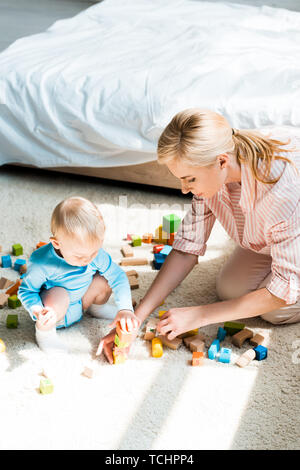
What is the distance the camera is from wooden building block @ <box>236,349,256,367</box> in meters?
1.53

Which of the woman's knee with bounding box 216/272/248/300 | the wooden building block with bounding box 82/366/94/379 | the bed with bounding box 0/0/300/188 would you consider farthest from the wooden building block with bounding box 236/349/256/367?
the bed with bounding box 0/0/300/188

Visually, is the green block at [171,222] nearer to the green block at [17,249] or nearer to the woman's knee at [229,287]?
the woman's knee at [229,287]

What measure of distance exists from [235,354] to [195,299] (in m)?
0.28

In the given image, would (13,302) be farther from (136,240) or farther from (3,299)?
(136,240)

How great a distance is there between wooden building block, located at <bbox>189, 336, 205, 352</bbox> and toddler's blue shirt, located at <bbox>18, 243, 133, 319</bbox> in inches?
8.3

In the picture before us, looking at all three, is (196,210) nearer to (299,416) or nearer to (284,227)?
(284,227)

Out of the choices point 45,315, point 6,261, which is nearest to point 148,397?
point 45,315

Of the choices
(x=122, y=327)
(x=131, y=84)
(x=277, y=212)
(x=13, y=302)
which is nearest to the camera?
(x=277, y=212)

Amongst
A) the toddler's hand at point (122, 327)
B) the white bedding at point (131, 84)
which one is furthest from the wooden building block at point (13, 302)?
the white bedding at point (131, 84)

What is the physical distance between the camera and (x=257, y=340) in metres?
1.61

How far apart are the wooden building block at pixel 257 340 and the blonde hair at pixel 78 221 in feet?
1.89

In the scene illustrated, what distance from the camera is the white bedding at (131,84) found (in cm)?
212

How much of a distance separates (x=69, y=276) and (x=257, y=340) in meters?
0.59

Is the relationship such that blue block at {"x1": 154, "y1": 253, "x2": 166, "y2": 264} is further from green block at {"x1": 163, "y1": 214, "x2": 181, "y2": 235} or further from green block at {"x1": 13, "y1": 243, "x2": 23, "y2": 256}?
green block at {"x1": 13, "y1": 243, "x2": 23, "y2": 256}
